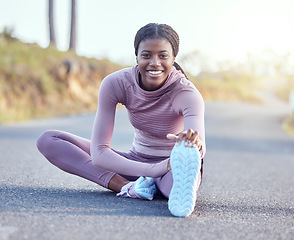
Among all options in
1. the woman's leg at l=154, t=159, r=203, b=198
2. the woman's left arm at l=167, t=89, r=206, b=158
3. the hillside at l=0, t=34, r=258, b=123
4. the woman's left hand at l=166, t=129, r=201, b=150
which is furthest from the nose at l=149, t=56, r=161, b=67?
the hillside at l=0, t=34, r=258, b=123

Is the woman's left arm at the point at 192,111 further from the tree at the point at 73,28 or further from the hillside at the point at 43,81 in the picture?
the tree at the point at 73,28

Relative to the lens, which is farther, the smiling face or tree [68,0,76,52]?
tree [68,0,76,52]

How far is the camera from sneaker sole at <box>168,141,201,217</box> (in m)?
2.97

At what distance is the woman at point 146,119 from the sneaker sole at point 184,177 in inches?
1.9

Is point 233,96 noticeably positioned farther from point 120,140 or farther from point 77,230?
point 77,230

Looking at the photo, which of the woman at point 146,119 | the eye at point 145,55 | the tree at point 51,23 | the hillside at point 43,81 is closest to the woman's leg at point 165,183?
the woman at point 146,119

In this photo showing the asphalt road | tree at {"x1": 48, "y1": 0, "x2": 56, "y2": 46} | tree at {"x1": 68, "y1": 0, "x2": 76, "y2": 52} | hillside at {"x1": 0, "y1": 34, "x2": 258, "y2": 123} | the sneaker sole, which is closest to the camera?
the asphalt road

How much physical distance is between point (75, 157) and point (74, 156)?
0.01 metres

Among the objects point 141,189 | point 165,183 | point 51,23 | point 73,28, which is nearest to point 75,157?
point 141,189

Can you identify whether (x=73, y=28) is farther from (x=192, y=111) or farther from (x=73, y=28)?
(x=192, y=111)

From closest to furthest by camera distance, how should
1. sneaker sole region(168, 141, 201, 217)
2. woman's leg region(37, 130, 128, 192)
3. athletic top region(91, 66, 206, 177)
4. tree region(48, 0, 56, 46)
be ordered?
sneaker sole region(168, 141, 201, 217), athletic top region(91, 66, 206, 177), woman's leg region(37, 130, 128, 192), tree region(48, 0, 56, 46)

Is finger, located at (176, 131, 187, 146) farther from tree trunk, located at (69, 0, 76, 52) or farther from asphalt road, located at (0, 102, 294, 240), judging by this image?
tree trunk, located at (69, 0, 76, 52)

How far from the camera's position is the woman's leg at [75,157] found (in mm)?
3705

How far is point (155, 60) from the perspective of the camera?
331 cm
